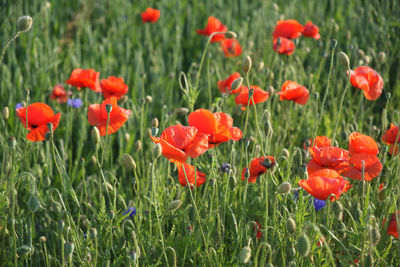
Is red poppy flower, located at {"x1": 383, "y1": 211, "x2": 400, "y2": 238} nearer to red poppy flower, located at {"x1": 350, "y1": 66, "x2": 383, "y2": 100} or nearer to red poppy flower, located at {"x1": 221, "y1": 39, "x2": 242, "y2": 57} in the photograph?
red poppy flower, located at {"x1": 350, "y1": 66, "x2": 383, "y2": 100}

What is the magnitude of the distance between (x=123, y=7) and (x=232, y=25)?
2.87 ft

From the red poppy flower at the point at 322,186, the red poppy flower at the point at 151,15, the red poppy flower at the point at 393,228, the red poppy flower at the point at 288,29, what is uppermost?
the red poppy flower at the point at 288,29

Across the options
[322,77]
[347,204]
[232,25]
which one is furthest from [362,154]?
[232,25]

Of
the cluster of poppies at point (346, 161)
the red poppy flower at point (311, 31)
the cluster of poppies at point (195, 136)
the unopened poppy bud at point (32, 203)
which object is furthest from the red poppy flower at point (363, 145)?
the red poppy flower at point (311, 31)

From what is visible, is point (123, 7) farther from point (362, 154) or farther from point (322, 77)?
point (362, 154)

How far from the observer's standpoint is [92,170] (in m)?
2.37

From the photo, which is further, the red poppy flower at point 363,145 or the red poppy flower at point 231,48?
Answer: the red poppy flower at point 231,48

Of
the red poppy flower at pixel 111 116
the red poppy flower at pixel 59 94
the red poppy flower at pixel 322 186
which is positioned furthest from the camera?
the red poppy flower at pixel 59 94

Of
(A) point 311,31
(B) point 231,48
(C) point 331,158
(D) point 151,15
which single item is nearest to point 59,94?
(D) point 151,15

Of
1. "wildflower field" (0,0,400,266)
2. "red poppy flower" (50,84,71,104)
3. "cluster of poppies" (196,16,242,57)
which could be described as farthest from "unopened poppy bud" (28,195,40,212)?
"cluster of poppies" (196,16,242,57)

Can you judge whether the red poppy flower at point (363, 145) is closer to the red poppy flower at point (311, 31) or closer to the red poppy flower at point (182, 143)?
the red poppy flower at point (182, 143)

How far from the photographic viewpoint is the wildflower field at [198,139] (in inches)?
57.4

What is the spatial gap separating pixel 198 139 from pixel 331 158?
0.39 m

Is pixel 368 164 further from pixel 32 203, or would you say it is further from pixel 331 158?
pixel 32 203
